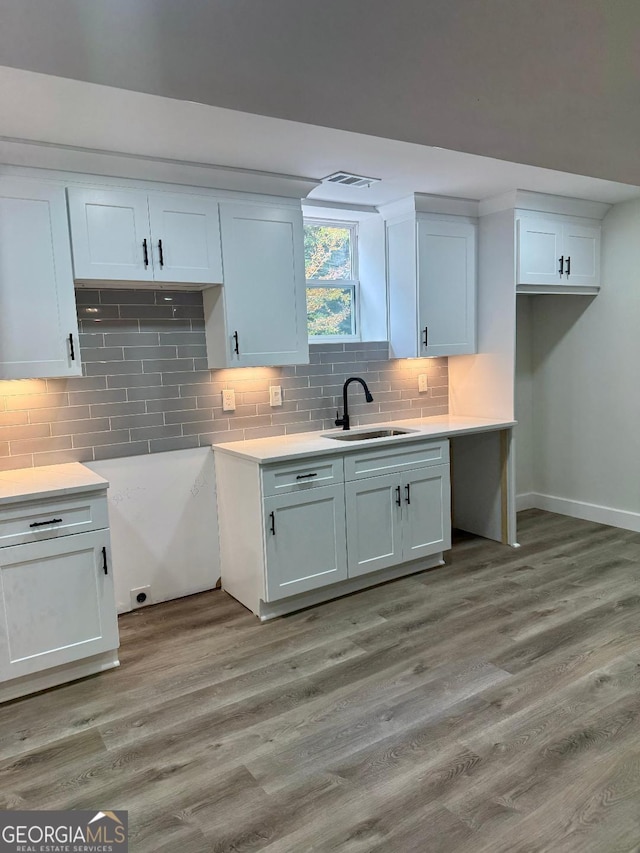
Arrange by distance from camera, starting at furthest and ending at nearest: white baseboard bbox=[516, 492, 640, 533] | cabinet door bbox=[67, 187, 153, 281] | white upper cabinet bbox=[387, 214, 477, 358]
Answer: white baseboard bbox=[516, 492, 640, 533], white upper cabinet bbox=[387, 214, 477, 358], cabinet door bbox=[67, 187, 153, 281]

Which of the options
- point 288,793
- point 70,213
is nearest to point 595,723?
point 288,793

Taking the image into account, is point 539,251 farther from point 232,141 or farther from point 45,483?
point 45,483

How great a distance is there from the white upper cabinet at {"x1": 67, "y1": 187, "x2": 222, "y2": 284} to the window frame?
95 cm

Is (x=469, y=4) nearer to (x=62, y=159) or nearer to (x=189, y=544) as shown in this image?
(x=62, y=159)

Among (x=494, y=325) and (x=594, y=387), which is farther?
(x=594, y=387)

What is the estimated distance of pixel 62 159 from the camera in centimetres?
267

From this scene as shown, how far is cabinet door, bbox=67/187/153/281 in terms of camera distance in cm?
280

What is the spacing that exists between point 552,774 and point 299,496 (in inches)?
66.6

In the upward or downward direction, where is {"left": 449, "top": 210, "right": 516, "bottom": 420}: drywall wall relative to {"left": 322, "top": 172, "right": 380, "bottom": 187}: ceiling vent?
downward

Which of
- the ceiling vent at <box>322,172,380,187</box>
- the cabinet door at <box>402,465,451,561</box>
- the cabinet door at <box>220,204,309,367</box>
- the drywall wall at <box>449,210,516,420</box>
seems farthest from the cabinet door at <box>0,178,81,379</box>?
the drywall wall at <box>449,210,516,420</box>

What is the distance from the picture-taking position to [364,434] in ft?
12.9

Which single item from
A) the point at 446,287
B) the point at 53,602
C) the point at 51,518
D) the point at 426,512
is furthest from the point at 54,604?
the point at 446,287

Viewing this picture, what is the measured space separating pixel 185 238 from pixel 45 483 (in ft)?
4.56

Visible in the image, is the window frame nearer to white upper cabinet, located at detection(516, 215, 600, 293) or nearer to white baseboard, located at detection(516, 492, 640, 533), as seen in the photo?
white upper cabinet, located at detection(516, 215, 600, 293)
